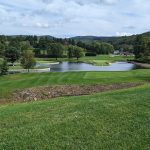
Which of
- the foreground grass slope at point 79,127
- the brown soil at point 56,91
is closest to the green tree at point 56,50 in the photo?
the brown soil at point 56,91

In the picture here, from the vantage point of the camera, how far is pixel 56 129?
11.6 meters

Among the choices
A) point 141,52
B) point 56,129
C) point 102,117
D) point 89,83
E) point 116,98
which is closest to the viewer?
point 56,129

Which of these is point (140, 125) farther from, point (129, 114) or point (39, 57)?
point (39, 57)

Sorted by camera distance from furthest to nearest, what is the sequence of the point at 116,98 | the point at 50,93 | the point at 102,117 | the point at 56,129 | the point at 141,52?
the point at 141,52 → the point at 50,93 → the point at 116,98 → the point at 102,117 → the point at 56,129

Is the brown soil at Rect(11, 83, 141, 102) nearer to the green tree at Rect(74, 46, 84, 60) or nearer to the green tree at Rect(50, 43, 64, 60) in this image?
the green tree at Rect(74, 46, 84, 60)

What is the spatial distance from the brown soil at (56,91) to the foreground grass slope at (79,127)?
32.5 ft

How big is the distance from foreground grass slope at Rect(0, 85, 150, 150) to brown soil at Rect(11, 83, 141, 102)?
32.5 ft

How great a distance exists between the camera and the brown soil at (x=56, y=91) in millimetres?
25609

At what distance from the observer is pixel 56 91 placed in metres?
27.5

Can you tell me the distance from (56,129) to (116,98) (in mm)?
6420

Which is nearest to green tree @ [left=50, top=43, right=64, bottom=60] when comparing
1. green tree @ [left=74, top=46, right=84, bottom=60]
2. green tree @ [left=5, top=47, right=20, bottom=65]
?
green tree @ [left=74, top=46, right=84, bottom=60]

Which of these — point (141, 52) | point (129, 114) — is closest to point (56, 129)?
point (129, 114)

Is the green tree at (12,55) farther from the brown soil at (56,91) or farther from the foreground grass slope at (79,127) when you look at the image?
the foreground grass slope at (79,127)

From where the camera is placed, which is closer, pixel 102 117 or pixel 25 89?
pixel 102 117
